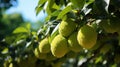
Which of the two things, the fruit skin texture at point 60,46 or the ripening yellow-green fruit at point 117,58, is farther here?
the ripening yellow-green fruit at point 117,58

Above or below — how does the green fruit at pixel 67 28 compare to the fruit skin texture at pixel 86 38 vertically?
above

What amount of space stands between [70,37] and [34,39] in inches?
22.3

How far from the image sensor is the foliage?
123 centimetres

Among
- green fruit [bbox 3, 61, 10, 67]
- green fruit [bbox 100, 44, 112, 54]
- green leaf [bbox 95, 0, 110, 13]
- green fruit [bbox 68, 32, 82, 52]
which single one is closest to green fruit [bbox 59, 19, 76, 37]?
green fruit [bbox 68, 32, 82, 52]

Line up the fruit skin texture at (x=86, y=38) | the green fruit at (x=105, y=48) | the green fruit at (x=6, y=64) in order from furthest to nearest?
1. the green fruit at (x=6, y=64)
2. the green fruit at (x=105, y=48)
3. the fruit skin texture at (x=86, y=38)

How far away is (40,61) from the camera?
6.22ft

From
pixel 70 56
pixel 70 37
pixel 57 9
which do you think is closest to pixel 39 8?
pixel 57 9

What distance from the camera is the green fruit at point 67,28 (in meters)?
1.23

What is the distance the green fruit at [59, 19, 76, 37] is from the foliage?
2 cm

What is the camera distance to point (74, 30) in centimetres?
125

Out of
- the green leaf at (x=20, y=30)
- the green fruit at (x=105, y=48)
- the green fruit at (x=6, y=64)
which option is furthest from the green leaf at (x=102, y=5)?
the green fruit at (x=6, y=64)

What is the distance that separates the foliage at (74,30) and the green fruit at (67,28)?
0.02 meters

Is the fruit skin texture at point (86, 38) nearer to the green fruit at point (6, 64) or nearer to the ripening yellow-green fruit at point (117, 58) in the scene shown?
the ripening yellow-green fruit at point (117, 58)

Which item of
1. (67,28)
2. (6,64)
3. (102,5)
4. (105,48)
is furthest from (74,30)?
(6,64)
